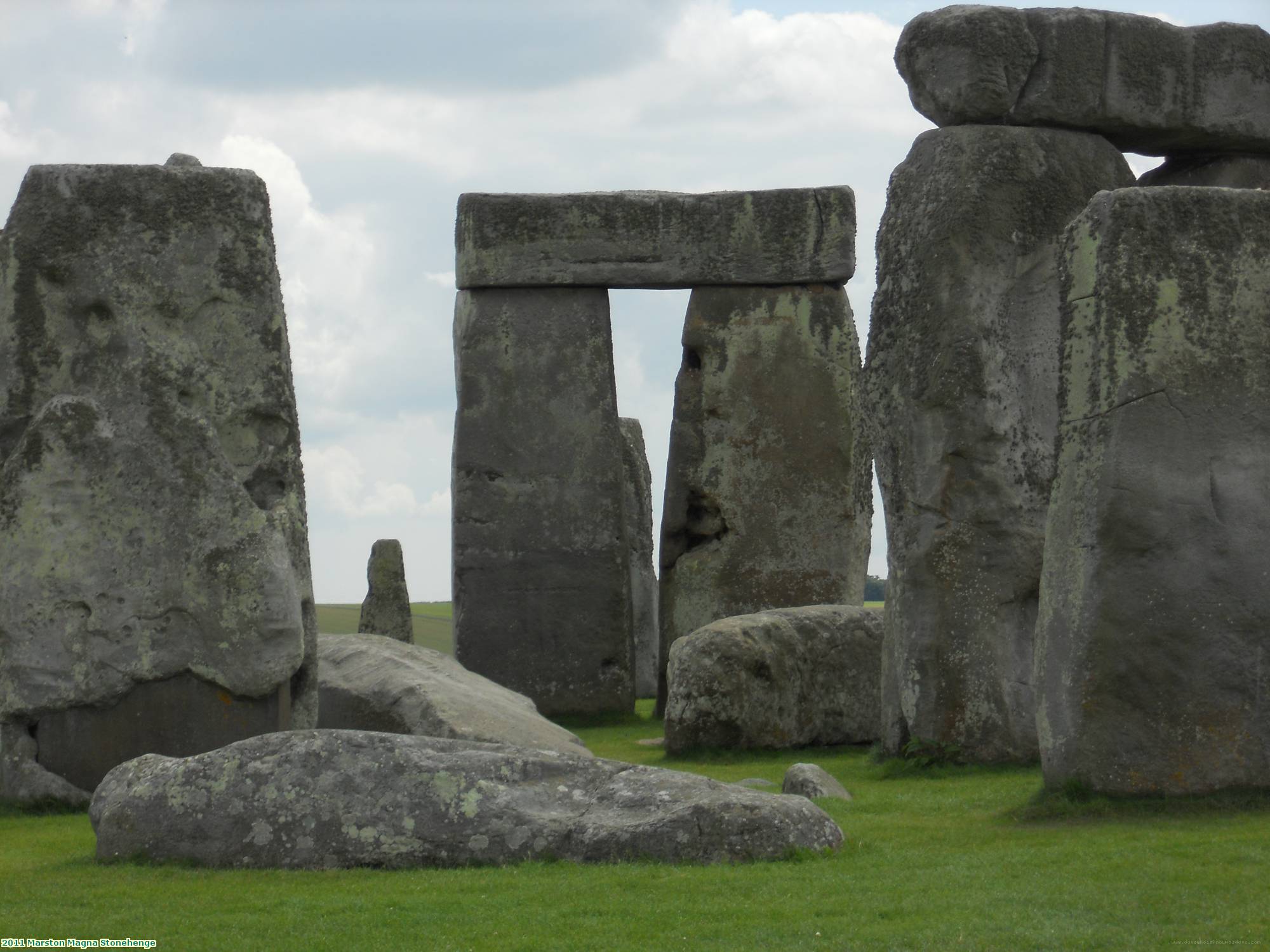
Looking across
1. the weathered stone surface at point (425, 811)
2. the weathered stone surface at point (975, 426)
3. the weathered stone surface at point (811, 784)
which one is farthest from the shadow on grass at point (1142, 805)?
the weathered stone surface at point (975, 426)

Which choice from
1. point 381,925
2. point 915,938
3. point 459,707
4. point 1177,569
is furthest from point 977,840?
point 459,707

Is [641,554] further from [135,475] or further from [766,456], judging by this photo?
[135,475]

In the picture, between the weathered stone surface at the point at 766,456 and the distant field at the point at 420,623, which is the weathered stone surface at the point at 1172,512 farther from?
the distant field at the point at 420,623

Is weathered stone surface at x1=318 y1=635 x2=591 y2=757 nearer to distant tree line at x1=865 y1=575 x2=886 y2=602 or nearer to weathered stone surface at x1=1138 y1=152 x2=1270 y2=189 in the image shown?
weathered stone surface at x1=1138 y1=152 x2=1270 y2=189

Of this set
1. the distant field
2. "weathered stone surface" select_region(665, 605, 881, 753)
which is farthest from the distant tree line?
"weathered stone surface" select_region(665, 605, 881, 753)

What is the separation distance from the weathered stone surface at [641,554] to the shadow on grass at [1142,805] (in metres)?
11.9

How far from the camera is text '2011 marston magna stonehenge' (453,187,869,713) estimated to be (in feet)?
58.0

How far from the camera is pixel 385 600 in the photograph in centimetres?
1909

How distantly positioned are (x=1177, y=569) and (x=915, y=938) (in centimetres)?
271

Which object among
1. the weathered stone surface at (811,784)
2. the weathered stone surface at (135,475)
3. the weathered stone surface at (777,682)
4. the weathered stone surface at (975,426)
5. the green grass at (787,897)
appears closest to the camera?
the green grass at (787,897)

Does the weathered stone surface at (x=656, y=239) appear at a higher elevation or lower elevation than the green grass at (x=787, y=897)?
higher

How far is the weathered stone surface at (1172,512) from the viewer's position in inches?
324

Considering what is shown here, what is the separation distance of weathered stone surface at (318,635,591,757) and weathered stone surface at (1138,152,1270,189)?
16.9 feet

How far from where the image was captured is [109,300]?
10.2 metres
